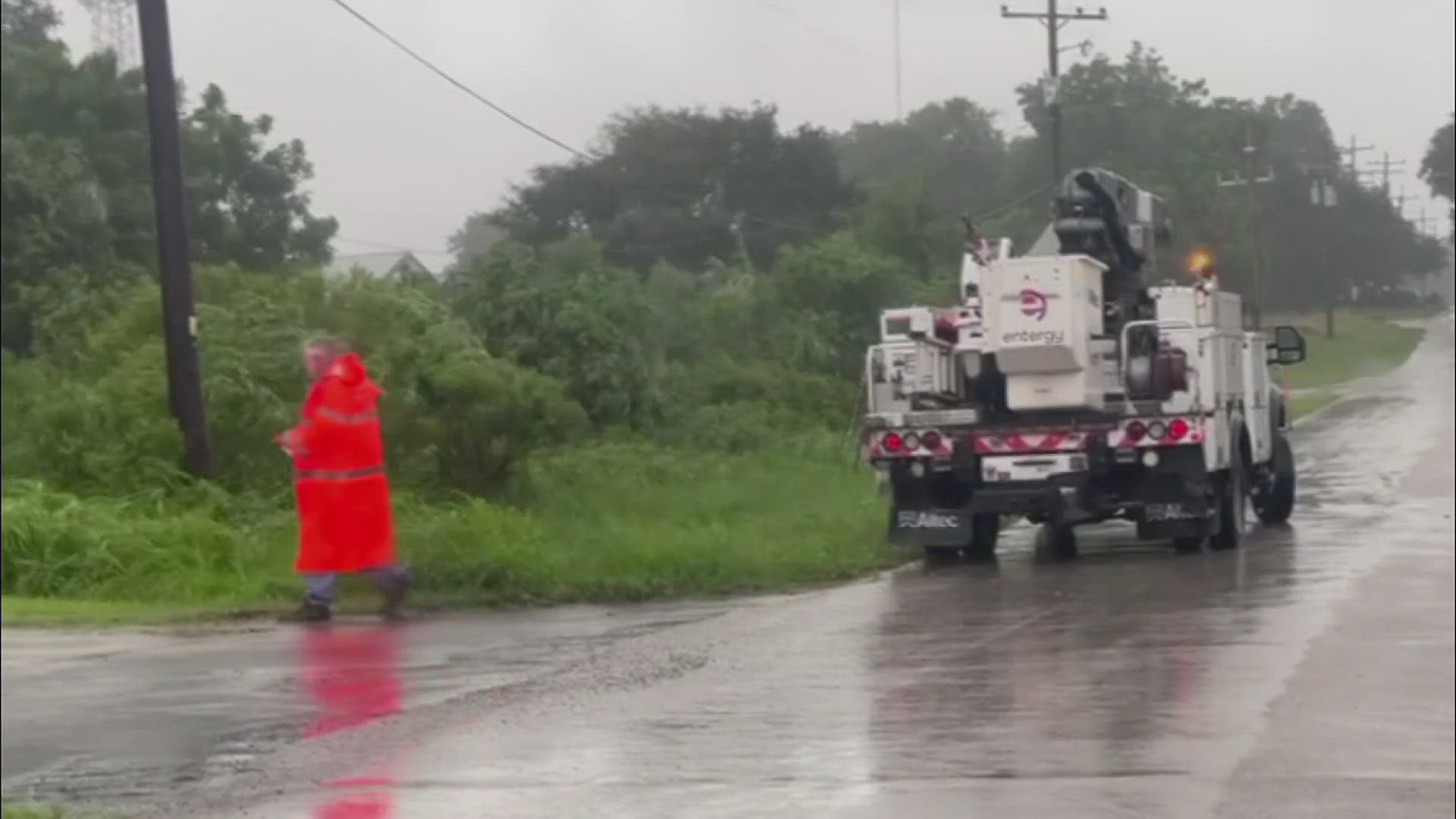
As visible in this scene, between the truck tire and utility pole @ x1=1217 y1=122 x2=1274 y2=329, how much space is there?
390cm

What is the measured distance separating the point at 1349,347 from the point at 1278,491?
482 centimetres

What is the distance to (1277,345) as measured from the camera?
1794 cm

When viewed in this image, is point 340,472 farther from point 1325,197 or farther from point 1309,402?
point 1309,402

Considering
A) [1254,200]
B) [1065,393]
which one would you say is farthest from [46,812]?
[1065,393]

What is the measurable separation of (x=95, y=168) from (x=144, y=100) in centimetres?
86

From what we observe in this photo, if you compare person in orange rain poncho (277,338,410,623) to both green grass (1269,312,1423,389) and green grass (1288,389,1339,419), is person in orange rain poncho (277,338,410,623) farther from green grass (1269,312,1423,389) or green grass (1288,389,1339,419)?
green grass (1288,389,1339,419)

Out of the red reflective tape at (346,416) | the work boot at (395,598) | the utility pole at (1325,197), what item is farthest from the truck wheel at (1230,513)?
the red reflective tape at (346,416)

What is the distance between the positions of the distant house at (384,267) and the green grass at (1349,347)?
194 inches

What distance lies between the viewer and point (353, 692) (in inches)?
428

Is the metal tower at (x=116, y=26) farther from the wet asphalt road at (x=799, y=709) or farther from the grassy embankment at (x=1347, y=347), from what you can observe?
the grassy embankment at (x=1347, y=347)

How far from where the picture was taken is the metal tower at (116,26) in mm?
7246

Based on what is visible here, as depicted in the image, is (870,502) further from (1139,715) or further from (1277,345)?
(1139,715)

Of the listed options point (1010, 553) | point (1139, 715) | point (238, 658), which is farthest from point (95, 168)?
point (1010, 553)

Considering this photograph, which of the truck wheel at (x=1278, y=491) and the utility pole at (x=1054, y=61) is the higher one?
the utility pole at (x=1054, y=61)
